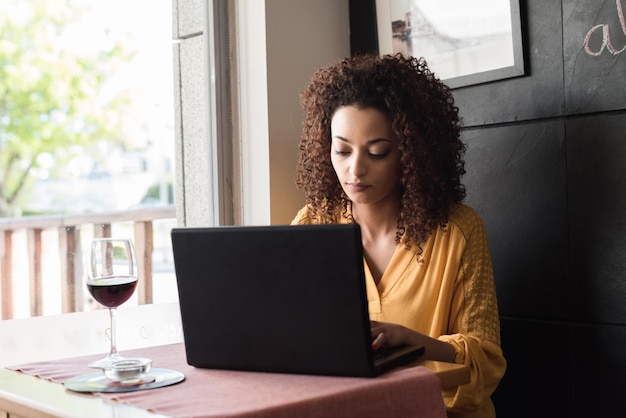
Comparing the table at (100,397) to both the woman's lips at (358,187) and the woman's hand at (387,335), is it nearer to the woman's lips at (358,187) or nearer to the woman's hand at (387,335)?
the woman's hand at (387,335)

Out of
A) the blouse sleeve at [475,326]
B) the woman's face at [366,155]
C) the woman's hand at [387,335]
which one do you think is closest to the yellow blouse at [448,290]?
the blouse sleeve at [475,326]

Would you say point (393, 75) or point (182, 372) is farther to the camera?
point (393, 75)

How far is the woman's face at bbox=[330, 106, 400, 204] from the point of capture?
6.14ft

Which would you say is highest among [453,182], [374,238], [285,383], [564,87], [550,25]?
[550,25]

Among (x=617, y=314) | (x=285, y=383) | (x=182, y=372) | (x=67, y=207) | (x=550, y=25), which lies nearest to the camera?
(x=285, y=383)

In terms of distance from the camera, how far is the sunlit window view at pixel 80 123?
206 centimetres

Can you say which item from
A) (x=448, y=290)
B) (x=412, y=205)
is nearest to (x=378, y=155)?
(x=412, y=205)

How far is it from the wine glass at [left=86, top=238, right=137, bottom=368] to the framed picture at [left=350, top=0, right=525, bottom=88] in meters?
1.19

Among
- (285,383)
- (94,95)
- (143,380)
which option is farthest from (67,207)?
(285,383)

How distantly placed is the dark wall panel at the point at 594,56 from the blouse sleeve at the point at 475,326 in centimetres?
39

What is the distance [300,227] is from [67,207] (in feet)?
3.63

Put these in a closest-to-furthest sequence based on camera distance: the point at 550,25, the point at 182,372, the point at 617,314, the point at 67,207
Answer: the point at 182,372 < the point at 617,314 < the point at 550,25 < the point at 67,207

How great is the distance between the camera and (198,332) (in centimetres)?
139

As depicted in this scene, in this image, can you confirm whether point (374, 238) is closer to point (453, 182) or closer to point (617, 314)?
point (453, 182)
